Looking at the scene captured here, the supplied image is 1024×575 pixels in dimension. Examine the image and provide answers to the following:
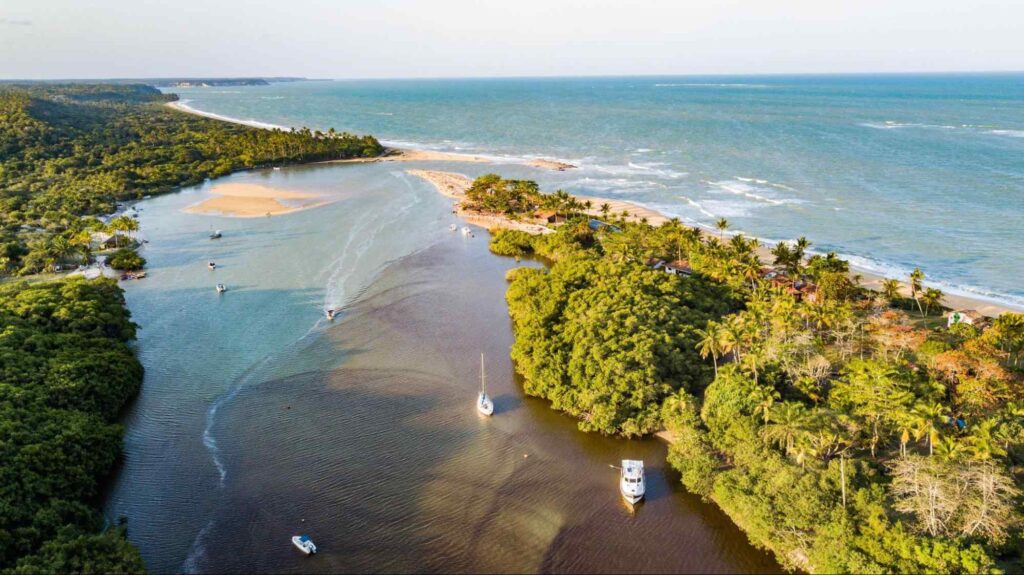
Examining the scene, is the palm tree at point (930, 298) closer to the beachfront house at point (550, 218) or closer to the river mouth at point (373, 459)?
the river mouth at point (373, 459)

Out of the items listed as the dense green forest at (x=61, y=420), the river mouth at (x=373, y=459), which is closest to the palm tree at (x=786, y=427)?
the river mouth at (x=373, y=459)

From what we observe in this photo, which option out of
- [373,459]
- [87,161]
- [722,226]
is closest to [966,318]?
[722,226]

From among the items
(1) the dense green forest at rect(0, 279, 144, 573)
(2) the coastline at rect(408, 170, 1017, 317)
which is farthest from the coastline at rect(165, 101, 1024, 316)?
(1) the dense green forest at rect(0, 279, 144, 573)

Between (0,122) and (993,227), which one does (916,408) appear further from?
(0,122)

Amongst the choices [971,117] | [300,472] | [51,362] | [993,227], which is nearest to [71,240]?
[51,362]

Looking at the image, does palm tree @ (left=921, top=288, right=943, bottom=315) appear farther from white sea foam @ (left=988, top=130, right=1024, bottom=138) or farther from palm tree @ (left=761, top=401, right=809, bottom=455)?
white sea foam @ (left=988, top=130, right=1024, bottom=138)

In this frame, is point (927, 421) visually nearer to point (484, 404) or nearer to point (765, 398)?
point (765, 398)

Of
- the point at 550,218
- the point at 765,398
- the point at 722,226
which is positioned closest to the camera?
the point at 765,398
